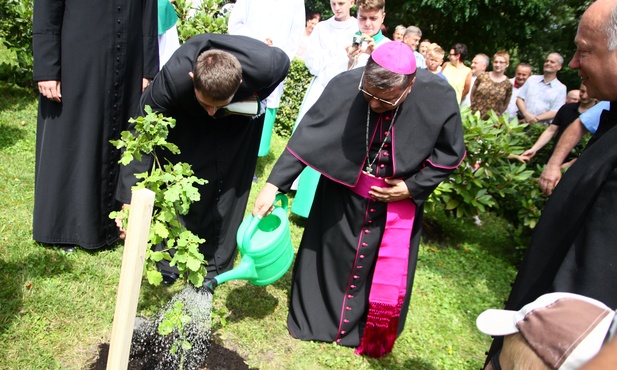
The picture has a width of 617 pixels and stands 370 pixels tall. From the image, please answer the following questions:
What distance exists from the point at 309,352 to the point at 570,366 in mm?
2606

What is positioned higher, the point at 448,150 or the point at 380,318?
the point at 448,150

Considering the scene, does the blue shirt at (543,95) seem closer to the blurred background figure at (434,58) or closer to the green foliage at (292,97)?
the blurred background figure at (434,58)

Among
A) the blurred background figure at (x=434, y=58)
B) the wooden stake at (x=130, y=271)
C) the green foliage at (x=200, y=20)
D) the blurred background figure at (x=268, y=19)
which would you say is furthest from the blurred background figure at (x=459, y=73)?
Answer: the wooden stake at (x=130, y=271)

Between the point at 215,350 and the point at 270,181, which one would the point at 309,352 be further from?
the point at 270,181

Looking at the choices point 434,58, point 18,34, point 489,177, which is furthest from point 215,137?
point 18,34

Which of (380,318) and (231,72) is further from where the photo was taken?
(380,318)

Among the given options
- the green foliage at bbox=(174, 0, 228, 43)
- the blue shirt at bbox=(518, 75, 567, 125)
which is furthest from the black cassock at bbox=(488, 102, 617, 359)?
the blue shirt at bbox=(518, 75, 567, 125)

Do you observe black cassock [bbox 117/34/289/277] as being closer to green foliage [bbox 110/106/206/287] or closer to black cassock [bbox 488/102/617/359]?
green foliage [bbox 110/106/206/287]

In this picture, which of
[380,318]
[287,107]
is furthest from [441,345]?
[287,107]

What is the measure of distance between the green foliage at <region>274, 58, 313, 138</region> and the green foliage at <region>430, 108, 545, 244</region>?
3.81m

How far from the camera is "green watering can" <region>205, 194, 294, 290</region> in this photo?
2855 millimetres

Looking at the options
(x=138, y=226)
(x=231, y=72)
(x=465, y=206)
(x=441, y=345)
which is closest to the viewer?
(x=138, y=226)

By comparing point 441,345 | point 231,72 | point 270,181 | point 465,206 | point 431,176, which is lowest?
point 441,345

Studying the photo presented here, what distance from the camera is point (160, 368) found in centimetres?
306
